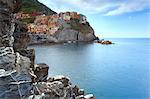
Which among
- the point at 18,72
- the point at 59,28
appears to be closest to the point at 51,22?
the point at 59,28

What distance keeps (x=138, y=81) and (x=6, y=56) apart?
3127 cm

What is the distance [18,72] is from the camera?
13164 millimetres

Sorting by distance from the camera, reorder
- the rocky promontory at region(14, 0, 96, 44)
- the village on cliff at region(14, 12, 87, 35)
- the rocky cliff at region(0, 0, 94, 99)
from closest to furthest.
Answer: the rocky cliff at region(0, 0, 94, 99) < the rocky promontory at region(14, 0, 96, 44) < the village on cliff at region(14, 12, 87, 35)

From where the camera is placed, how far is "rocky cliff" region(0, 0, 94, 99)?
12.6 meters

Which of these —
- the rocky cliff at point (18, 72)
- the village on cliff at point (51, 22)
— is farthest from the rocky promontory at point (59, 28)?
the rocky cliff at point (18, 72)

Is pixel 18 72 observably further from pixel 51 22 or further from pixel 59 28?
pixel 51 22

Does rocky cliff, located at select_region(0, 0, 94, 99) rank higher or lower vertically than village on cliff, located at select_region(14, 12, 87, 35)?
lower

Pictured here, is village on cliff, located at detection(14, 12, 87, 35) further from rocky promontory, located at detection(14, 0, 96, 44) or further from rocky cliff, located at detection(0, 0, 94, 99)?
rocky cliff, located at detection(0, 0, 94, 99)

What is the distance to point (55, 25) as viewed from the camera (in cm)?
14100

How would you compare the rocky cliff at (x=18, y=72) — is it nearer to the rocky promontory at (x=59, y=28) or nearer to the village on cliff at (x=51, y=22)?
the rocky promontory at (x=59, y=28)

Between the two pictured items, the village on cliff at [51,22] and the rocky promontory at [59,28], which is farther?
the village on cliff at [51,22]

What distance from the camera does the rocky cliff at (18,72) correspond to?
41.3 ft

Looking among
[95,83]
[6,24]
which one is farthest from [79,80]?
[6,24]

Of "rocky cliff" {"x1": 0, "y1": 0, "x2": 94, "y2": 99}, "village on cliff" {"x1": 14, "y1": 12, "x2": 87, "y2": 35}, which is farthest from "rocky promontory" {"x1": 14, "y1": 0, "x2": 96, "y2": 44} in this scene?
"rocky cliff" {"x1": 0, "y1": 0, "x2": 94, "y2": 99}
